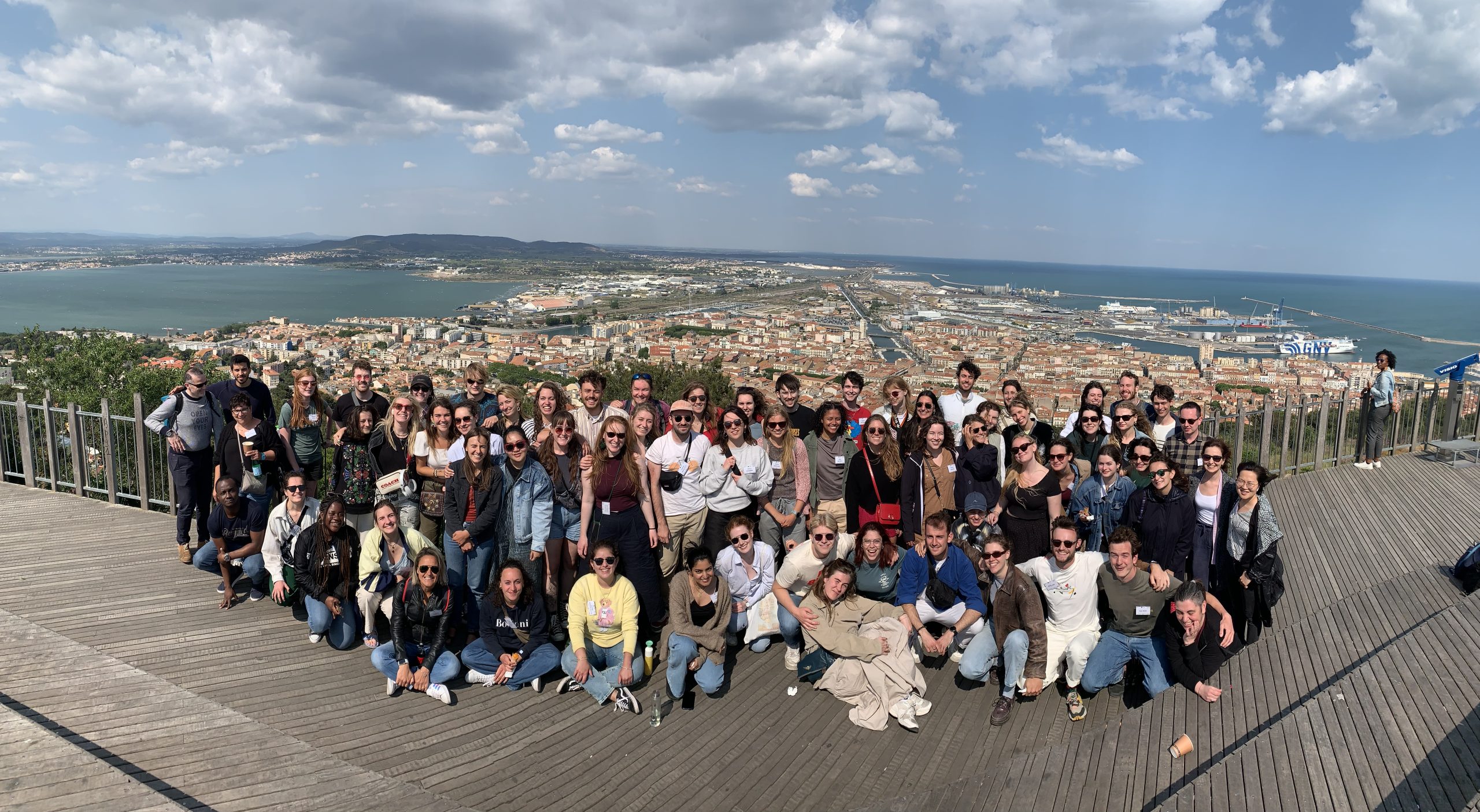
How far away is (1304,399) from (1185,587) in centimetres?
709

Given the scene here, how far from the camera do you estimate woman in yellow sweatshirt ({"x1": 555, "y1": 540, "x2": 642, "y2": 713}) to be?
188 inches

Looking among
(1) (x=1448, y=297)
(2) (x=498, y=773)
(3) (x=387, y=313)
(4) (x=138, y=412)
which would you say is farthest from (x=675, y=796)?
(1) (x=1448, y=297)

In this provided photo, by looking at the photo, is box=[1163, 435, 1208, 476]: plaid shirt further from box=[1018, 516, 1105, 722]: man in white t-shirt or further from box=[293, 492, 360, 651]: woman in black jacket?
box=[293, 492, 360, 651]: woman in black jacket

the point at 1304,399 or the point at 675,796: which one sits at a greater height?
the point at 1304,399

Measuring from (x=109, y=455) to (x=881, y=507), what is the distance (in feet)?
27.1

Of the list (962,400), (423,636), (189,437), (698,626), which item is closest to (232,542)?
(189,437)

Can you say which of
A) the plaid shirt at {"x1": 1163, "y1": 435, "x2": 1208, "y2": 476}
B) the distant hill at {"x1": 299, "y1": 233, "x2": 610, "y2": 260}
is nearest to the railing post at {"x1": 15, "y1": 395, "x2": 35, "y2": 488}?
the plaid shirt at {"x1": 1163, "y1": 435, "x2": 1208, "y2": 476}

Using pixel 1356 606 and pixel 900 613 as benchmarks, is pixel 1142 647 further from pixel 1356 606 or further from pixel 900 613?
pixel 1356 606

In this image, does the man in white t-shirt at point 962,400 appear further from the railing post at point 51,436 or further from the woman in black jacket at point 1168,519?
the railing post at point 51,436

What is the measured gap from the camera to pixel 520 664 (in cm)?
486

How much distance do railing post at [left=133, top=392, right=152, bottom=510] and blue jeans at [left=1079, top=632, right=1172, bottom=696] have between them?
8.65 m

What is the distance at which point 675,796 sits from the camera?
152 inches

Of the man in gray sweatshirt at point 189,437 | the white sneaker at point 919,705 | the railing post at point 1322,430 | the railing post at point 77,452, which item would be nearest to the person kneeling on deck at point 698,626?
the white sneaker at point 919,705

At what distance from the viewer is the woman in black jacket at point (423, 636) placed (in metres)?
4.69
